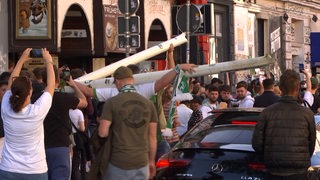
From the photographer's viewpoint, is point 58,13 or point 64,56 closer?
point 58,13

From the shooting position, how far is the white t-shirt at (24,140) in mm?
6820

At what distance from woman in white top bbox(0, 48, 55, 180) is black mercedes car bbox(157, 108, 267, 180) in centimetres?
214

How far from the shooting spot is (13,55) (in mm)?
18609

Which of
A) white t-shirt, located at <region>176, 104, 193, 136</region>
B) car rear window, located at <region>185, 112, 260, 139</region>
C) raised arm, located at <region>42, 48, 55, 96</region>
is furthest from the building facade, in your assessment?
raised arm, located at <region>42, 48, 55, 96</region>

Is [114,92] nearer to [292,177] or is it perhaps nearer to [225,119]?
[225,119]

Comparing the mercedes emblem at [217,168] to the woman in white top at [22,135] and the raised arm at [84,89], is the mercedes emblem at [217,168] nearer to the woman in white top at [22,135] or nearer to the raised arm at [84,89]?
the raised arm at [84,89]

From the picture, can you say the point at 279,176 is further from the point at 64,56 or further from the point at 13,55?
the point at 64,56

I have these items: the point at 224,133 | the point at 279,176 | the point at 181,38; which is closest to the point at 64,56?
the point at 181,38

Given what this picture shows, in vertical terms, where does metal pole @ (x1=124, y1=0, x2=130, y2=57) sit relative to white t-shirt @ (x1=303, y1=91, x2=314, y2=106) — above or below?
above

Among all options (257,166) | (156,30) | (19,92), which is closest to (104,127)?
(19,92)

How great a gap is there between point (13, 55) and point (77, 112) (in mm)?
8834

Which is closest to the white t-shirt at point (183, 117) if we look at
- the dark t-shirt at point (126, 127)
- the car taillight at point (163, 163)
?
the car taillight at point (163, 163)

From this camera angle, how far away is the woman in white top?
269 inches

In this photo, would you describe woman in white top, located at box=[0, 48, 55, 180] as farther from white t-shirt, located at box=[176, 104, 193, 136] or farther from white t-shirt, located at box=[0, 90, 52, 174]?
white t-shirt, located at box=[176, 104, 193, 136]
